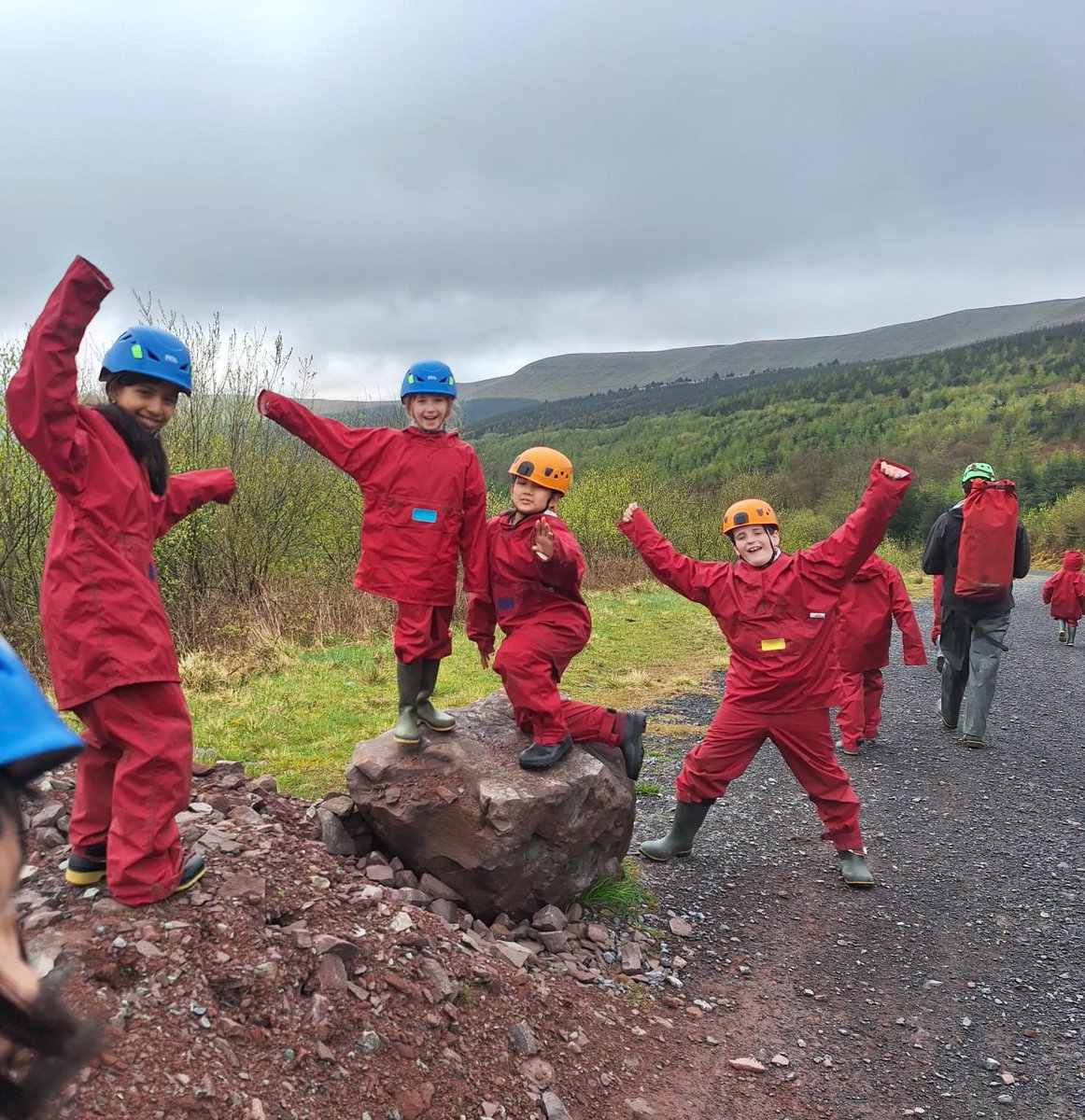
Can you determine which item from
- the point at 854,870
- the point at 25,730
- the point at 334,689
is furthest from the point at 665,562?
the point at 334,689

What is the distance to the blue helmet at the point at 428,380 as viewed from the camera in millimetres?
4879

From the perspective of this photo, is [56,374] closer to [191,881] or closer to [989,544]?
[191,881]

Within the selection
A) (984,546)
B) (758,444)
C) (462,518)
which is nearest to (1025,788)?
(984,546)

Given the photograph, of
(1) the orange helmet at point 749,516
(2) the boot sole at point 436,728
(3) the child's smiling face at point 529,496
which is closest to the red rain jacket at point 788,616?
(1) the orange helmet at point 749,516

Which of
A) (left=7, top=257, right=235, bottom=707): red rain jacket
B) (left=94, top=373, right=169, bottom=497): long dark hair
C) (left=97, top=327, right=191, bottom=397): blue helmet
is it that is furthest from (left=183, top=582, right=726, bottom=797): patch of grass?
(left=97, top=327, right=191, bottom=397): blue helmet

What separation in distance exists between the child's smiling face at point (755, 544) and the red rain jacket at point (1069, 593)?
1240 cm

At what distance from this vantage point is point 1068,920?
4949mm

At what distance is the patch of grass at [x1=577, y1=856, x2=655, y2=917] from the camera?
5.03 m

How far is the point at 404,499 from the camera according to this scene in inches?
192

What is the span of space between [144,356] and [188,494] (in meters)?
0.71

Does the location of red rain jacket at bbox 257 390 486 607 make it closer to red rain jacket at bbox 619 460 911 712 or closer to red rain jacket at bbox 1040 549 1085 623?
red rain jacket at bbox 619 460 911 712

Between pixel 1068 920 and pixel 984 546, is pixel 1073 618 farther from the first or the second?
pixel 1068 920

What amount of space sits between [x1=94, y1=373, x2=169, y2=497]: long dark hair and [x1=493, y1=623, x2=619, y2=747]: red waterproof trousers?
2.02 m

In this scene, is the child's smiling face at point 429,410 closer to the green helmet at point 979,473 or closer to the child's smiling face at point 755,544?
the child's smiling face at point 755,544
